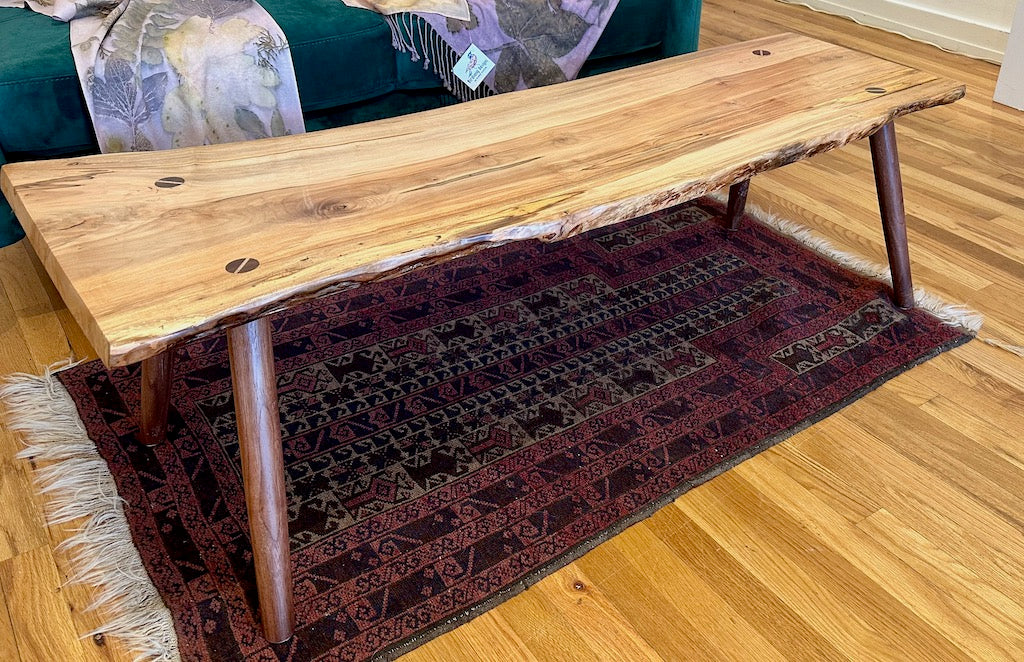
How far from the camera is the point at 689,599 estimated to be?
1.09 metres

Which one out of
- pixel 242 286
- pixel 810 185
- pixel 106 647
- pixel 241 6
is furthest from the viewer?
pixel 810 185

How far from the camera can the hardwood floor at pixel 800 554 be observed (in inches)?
40.9

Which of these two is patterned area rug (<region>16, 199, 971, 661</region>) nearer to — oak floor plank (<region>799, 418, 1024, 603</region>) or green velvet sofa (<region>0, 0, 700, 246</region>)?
oak floor plank (<region>799, 418, 1024, 603</region>)

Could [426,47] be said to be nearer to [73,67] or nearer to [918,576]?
[73,67]

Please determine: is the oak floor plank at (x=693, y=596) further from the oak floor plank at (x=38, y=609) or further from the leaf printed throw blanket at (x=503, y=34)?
Answer: the leaf printed throw blanket at (x=503, y=34)

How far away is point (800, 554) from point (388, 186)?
743 mm

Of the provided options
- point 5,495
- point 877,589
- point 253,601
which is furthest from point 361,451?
point 877,589

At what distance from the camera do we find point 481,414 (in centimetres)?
138

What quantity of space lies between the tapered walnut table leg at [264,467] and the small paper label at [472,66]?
113 cm

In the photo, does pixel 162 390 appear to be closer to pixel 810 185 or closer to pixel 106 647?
pixel 106 647

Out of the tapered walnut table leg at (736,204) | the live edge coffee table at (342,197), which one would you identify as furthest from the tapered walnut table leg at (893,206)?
the tapered walnut table leg at (736,204)

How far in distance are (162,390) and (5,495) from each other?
0.87 ft

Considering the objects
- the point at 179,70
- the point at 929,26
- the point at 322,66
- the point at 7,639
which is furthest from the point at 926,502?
the point at 929,26

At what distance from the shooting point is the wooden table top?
34.0 inches
